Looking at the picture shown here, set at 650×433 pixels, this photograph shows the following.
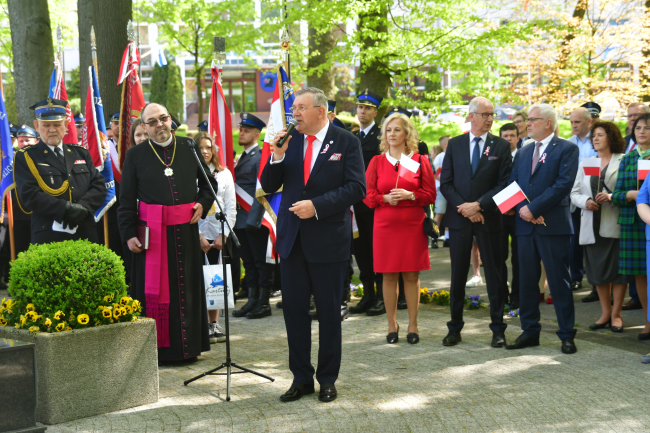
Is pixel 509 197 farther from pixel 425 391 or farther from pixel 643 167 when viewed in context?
pixel 425 391

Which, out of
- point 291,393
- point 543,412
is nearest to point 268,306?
point 291,393

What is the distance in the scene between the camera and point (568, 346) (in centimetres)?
650

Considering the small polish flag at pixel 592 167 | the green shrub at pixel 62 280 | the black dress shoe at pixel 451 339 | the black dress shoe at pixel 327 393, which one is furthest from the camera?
the small polish flag at pixel 592 167

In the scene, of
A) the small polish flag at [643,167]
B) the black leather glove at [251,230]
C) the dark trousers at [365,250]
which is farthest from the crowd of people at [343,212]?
the dark trousers at [365,250]

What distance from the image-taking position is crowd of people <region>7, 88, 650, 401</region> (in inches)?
209

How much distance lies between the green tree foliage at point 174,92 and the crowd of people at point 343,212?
122ft

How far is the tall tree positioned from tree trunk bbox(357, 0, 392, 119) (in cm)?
901

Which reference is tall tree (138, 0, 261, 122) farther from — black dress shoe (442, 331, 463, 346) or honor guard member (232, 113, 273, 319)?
black dress shoe (442, 331, 463, 346)

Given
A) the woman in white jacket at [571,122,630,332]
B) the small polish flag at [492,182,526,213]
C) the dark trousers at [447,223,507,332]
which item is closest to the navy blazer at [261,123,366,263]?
the small polish flag at [492,182,526,213]

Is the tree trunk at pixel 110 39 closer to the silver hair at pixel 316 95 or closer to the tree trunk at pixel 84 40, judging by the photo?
the tree trunk at pixel 84 40

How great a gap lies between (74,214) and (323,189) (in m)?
2.93

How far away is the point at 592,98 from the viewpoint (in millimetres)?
18312

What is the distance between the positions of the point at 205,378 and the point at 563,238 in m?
3.63

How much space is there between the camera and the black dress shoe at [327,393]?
5.16m
